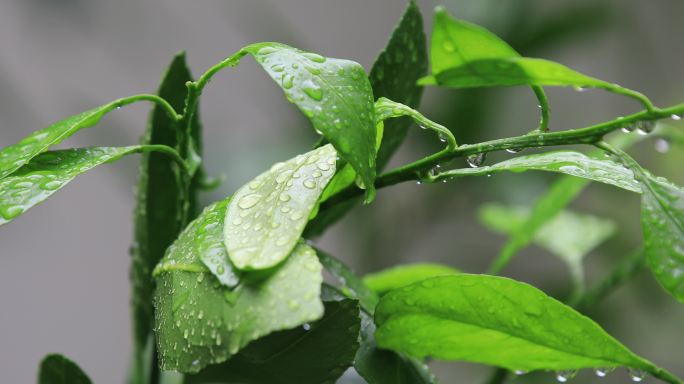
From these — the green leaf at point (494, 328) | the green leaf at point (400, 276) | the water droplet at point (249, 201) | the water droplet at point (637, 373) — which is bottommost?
the green leaf at point (400, 276)

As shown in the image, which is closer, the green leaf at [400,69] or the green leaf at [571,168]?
the green leaf at [571,168]

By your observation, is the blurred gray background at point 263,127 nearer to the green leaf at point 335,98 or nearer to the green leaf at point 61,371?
the green leaf at point 61,371

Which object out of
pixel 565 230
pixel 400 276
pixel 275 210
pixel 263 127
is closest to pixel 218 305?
pixel 275 210

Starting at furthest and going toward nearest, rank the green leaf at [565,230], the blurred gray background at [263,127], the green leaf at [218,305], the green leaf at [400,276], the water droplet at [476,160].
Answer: the blurred gray background at [263,127] < the green leaf at [565,230] < the green leaf at [400,276] < the water droplet at [476,160] < the green leaf at [218,305]

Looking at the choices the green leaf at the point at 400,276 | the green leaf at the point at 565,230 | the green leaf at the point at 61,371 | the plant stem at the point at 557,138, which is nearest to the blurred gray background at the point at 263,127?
the green leaf at the point at 565,230

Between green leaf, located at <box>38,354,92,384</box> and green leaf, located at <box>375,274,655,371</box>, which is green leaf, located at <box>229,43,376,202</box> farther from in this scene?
green leaf, located at <box>38,354,92,384</box>

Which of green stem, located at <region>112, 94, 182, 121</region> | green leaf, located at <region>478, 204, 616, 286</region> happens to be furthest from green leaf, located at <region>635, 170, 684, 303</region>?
green leaf, located at <region>478, 204, 616, 286</region>

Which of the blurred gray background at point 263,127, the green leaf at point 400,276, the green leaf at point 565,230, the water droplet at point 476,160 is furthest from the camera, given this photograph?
the blurred gray background at point 263,127
